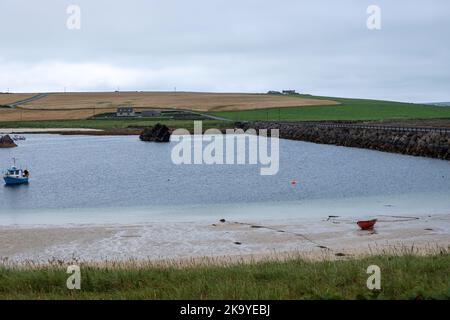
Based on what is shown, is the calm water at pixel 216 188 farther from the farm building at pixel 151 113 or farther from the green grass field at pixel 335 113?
the farm building at pixel 151 113

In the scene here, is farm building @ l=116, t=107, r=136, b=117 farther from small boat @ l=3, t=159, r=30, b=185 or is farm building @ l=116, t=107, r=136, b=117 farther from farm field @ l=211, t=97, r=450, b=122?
small boat @ l=3, t=159, r=30, b=185

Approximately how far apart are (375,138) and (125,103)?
106 meters

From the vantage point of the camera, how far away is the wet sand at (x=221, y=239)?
20.7 m

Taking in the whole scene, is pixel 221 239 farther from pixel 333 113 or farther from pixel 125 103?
pixel 125 103

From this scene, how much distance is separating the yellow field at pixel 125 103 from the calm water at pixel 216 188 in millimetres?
85954

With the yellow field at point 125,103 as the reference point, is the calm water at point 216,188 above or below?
below

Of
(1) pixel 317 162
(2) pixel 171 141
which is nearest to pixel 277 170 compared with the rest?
(1) pixel 317 162

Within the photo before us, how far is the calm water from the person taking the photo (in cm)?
3306

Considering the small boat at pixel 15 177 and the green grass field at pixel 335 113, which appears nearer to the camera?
the small boat at pixel 15 177

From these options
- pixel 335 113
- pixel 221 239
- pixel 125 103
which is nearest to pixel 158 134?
pixel 335 113

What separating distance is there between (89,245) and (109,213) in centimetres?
967

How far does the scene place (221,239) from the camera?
2388 centimetres

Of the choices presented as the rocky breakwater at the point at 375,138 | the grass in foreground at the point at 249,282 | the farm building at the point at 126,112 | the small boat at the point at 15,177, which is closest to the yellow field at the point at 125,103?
the farm building at the point at 126,112

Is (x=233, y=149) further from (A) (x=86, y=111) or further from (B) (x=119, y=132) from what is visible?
(A) (x=86, y=111)
